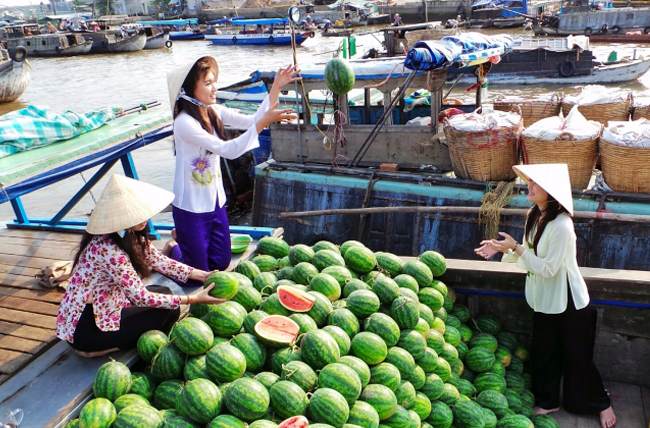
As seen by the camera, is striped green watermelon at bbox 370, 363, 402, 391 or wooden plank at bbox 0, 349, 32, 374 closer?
striped green watermelon at bbox 370, 363, 402, 391

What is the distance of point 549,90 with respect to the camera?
67.5ft

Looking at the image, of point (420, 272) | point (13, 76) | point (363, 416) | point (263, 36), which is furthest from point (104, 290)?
point (263, 36)

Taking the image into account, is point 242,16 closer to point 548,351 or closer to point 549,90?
point 549,90

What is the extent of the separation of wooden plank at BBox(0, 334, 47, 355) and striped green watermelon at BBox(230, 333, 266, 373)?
1.62m

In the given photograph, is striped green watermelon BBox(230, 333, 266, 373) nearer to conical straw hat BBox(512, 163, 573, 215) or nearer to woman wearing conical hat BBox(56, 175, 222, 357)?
woman wearing conical hat BBox(56, 175, 222, 357)

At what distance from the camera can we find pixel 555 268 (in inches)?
138

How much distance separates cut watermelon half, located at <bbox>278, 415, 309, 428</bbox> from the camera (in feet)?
8.66

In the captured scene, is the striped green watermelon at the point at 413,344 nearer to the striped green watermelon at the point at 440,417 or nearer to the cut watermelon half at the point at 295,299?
the striped green watermelon at the point at 440,417

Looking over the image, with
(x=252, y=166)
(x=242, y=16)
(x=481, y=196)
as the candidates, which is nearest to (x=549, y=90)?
(x=252, y=166)

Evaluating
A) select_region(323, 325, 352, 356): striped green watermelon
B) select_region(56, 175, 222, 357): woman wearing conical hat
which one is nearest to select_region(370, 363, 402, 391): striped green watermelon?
select_region(323, 325, 352, 356): striped green watermelon

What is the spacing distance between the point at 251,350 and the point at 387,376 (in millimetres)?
815

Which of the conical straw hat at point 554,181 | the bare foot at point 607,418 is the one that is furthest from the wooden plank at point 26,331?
the bare foot at point 607,418

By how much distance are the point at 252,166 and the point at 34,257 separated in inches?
277

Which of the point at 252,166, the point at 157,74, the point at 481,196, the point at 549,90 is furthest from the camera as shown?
the point at 157,74
